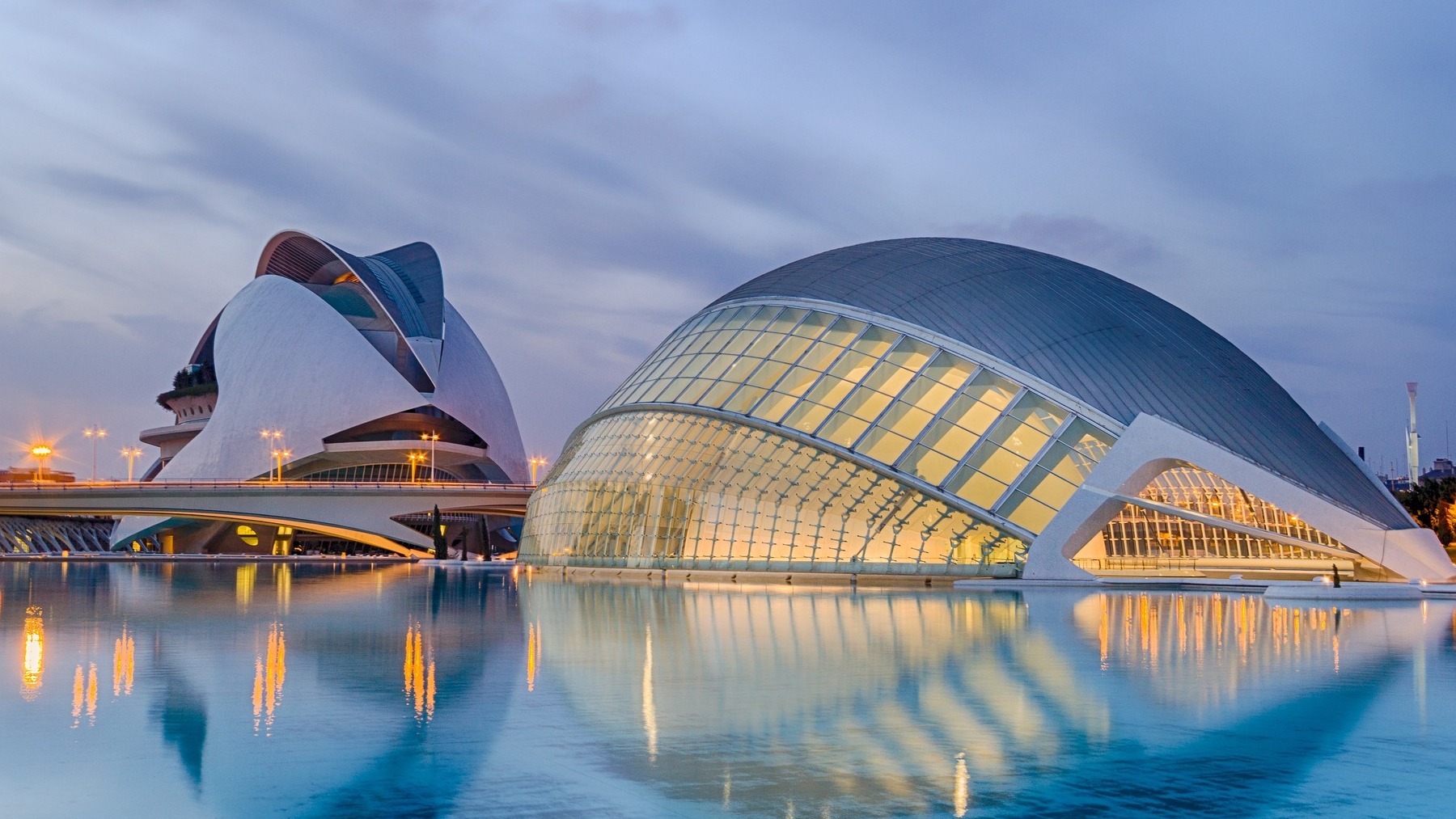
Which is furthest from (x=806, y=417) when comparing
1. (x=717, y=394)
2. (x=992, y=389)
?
(x=992, y=389)

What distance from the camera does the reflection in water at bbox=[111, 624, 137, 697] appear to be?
1126 cm

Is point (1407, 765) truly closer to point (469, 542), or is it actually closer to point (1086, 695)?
point (1086, 695)

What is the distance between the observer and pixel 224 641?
15.9 m

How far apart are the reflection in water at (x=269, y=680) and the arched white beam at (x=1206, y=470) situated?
1914cm

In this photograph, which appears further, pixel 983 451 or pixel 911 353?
pixel 911 353

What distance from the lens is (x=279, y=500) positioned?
73.8 metres

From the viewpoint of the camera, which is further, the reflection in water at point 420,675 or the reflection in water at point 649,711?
the reflection in water at point 420,675

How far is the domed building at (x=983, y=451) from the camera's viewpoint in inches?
1225

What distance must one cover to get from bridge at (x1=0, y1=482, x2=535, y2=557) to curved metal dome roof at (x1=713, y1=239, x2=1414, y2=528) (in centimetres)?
3629

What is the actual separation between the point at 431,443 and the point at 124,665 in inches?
2922

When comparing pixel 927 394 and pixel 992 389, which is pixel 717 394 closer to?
pixel 927 394

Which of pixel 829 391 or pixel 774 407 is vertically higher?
pixel 829 391

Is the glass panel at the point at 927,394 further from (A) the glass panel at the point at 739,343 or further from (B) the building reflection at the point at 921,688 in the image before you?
(B) the building reflection at the point at 921,688

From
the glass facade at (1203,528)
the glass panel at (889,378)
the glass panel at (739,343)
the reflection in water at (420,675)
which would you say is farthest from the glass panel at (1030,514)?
the reflection in water at (420,675)
